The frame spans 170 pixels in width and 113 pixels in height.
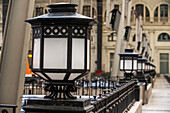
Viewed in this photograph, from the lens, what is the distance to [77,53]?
314 cm

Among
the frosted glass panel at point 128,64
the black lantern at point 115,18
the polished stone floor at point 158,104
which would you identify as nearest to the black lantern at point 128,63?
the frosted glass panel at point 128,64

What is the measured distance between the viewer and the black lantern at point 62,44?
3.09m

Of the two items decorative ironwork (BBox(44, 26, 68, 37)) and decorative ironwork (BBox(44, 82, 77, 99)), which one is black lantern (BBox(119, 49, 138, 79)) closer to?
decorative ironwork (BBox(44, 82, 77, 99))

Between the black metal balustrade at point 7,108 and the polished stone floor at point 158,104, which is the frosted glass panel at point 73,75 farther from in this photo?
the polished stone floor at point 158,104

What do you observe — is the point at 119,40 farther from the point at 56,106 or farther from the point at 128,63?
the point at 56,106

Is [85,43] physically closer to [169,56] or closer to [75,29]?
[75,29]

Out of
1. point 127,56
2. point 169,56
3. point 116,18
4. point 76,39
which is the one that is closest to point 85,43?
point 76,39

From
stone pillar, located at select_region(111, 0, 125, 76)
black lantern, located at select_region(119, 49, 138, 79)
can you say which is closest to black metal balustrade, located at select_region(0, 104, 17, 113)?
black lantern, located at select_region(119, 49, 138, 79)

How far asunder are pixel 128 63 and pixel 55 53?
8.61m

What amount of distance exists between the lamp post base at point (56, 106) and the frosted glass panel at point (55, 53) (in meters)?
0.26

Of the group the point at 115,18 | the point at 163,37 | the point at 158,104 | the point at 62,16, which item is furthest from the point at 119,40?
the point at 163,37

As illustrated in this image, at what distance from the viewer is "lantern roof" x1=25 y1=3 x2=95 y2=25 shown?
3074 millimetres

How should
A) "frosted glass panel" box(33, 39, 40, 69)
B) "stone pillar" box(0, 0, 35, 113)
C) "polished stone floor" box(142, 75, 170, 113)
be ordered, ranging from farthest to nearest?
1. "polished stone floor" box(142, 75, 170, 113)
2. "stone pillar" box(0, 0, 35, 113)
3. "frosted glass panel" box(33, 39, 40, 69)

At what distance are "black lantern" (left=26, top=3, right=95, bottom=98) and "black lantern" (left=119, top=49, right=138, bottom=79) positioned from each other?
27.5 feet
